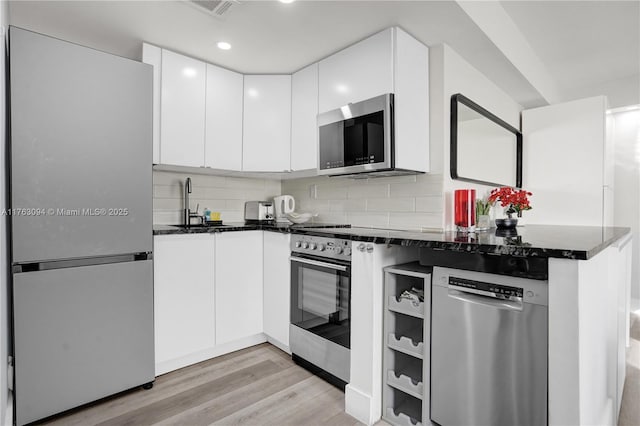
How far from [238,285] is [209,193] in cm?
98

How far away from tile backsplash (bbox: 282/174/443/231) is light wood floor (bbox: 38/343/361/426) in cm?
121

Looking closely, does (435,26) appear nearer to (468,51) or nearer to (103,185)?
(468,51)

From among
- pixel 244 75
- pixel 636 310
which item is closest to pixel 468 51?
pixel 244 75

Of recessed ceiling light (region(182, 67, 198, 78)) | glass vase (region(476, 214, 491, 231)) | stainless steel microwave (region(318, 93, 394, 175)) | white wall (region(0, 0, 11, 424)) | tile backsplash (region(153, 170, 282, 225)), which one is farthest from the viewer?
tile backsplash (region(153, 170, 282, 225))

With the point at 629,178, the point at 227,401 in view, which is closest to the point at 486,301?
the point at 227,401

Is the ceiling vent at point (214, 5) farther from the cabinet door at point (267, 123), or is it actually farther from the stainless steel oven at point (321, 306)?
the stainless steel oven at point (321, 306)

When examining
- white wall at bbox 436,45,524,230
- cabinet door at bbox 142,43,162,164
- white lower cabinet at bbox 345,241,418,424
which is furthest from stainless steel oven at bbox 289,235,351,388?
cabinet door at bbox 142,43,162,164

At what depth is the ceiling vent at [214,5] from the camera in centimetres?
186

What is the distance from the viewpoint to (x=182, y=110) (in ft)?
8.08

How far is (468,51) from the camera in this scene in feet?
7.55

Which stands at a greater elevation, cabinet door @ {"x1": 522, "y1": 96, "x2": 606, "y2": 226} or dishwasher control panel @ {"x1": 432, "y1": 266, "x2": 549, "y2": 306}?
cabinet door @ {"x1": 522, "y1": 96, "x2": 606, "y2": 226}

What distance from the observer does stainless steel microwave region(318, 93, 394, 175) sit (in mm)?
2061

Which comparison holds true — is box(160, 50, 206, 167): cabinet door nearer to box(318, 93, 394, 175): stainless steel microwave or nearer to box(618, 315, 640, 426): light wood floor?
box(318, 93, 394, 175): stainless steel microwave

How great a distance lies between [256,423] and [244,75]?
99.8 inches
